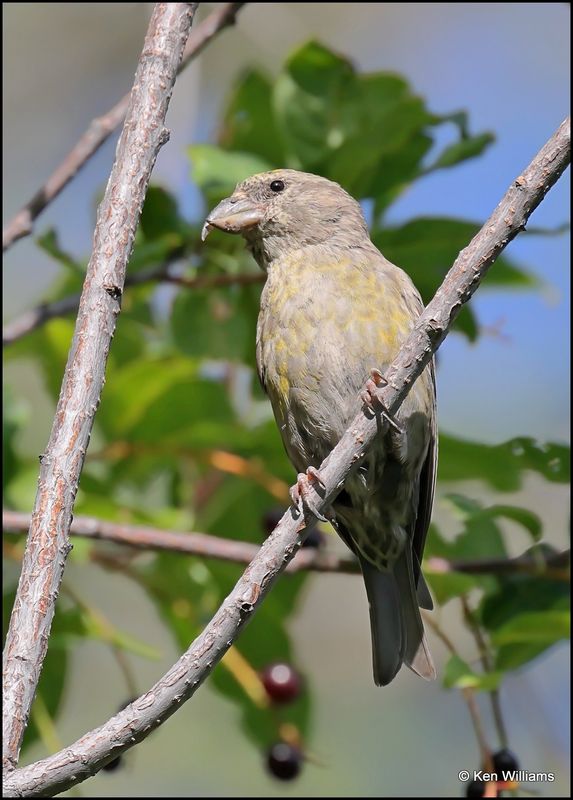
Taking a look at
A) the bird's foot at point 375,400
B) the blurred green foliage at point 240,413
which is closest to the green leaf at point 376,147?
the blurred green foliage at point 240,413

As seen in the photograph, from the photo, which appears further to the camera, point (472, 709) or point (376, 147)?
point (376, 147)

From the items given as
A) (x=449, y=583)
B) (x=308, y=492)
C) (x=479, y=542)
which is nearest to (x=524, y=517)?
(x=479, y=542)

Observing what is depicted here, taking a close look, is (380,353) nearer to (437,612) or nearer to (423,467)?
(423,467)

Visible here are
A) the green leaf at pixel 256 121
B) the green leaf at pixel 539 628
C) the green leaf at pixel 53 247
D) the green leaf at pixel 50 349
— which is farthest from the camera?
the green leaf at pixel 50 349

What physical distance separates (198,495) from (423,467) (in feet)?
3.66

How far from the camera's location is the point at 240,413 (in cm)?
492

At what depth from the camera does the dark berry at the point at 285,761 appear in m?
4.40

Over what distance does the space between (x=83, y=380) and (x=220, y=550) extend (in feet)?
4.95

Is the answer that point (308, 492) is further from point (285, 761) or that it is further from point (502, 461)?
point (285, 761)

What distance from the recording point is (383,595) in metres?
4.25

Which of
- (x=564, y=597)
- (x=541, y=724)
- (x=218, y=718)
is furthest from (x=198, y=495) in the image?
(x=218, y=718)

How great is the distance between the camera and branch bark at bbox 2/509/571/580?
152 inches

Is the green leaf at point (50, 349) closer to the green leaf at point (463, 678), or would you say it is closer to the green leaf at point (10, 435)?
the green leaf at point (10, 435)

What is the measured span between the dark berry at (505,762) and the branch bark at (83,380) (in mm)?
2080
